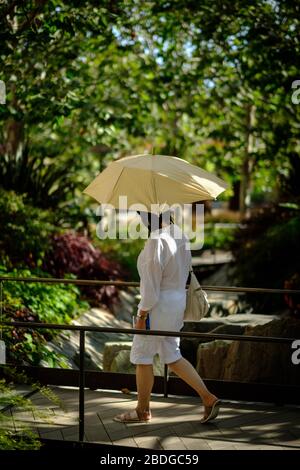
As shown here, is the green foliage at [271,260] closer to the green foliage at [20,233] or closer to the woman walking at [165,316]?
the green foliage at [20,233]

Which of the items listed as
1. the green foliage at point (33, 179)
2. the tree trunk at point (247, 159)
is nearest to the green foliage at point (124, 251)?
the green foliage at point (33, 179)

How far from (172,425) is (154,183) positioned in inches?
71.3

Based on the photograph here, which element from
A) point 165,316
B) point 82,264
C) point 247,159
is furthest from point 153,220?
point 247,159

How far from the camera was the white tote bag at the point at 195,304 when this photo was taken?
18.2 ft

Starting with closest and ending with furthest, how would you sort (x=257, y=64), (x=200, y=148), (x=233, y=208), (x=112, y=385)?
(x=112, y=385)
(x=257, y=64)
(x=200, y=148)
(x=233, y=208)

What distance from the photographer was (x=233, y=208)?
46.2 metres

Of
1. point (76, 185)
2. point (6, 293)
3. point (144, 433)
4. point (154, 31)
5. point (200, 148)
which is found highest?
point (154, 31)

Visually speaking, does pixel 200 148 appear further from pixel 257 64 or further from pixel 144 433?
pixel 144 433

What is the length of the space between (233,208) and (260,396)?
40629mm

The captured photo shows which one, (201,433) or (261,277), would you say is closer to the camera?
(201,433)

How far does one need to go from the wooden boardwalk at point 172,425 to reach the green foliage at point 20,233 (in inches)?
177

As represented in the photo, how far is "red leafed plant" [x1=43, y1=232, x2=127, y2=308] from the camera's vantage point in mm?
11445

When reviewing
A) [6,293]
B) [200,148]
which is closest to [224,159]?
[200,148]

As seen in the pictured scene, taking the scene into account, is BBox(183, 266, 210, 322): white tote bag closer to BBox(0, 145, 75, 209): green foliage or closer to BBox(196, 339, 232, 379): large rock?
BBox(196, 339, 232, 379): large rock
